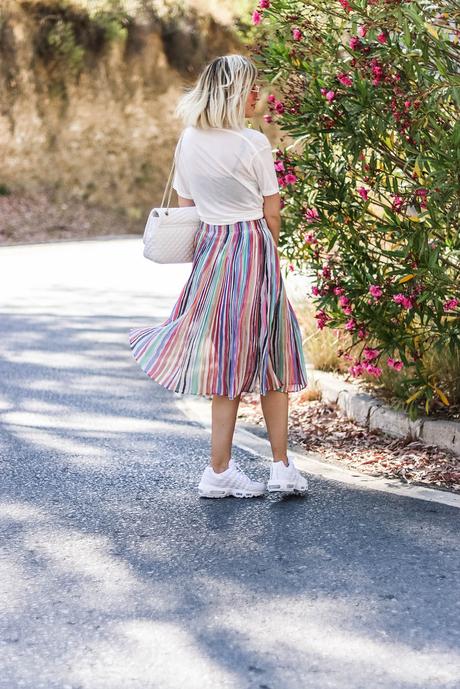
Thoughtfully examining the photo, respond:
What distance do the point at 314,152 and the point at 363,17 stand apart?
26.5 inches

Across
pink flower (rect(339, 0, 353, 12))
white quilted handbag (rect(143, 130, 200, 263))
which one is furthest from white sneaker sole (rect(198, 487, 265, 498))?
pink flower (rect(339, 0, 353, 12))

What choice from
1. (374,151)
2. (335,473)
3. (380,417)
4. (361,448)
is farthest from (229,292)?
(380,417)

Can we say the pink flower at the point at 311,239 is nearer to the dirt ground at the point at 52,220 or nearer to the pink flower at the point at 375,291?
the pink flower at the point at 375,291

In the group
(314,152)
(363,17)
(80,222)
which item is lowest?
(80,222)

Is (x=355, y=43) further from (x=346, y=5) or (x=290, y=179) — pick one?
(x=290, y=179)

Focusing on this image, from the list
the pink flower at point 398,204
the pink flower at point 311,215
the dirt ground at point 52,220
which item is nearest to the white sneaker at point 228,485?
the pink flower at point 311,215

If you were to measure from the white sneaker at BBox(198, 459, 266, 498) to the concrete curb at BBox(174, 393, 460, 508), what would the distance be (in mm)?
526

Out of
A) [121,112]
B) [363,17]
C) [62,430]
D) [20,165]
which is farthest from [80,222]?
[363,17]

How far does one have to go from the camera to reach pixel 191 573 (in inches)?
167

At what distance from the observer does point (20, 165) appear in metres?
23.9

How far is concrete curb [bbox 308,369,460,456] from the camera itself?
19.7 feet

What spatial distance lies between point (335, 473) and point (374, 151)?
5.34ft

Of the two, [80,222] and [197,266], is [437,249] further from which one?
[80,222]

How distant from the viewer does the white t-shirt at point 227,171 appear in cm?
493
